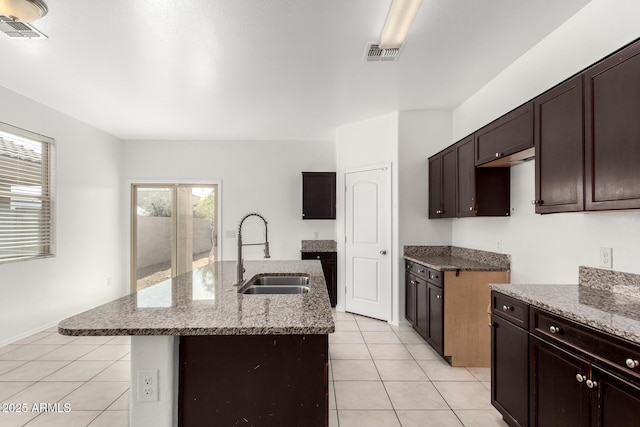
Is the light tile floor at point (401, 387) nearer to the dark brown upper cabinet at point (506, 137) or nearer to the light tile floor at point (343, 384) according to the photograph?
the light tile floor at point (343, 384)

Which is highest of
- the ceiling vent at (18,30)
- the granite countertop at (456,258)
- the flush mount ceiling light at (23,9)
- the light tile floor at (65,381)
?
the ceiling vent at (18,30)

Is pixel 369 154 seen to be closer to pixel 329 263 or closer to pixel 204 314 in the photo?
pixel 329 263

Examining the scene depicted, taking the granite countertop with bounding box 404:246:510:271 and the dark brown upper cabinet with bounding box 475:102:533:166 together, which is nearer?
the dark brown upper cabinet with bounding box 475:102:533:166

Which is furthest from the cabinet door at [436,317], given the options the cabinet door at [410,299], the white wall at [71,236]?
the white wall at [71,236]

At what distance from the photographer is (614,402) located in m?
1.28

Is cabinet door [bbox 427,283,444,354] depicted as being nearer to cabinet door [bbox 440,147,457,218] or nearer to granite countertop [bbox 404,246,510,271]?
granite countertop [bbox 404,246,510,271]

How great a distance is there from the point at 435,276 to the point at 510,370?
4.12 feet

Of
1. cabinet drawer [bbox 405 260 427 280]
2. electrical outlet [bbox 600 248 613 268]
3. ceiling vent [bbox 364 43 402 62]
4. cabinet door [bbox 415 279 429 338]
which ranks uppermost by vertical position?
ceiling vent [bbox 364 43 402 62]

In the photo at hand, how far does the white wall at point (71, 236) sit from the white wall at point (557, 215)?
503 centimetres

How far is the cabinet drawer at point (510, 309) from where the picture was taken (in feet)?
5.97

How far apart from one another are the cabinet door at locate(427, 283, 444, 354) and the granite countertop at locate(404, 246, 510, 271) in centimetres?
24

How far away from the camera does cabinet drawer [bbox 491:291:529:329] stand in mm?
1819

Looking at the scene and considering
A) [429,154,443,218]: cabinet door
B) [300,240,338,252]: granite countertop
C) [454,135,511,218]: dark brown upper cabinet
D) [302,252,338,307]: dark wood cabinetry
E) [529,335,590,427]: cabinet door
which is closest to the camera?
[529,335,590,427]: cabinet door

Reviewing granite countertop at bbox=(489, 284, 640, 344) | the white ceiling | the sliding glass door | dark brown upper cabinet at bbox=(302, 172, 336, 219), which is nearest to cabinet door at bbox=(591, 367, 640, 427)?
granite countertop at bbox=(489, 284, 640, 344)
